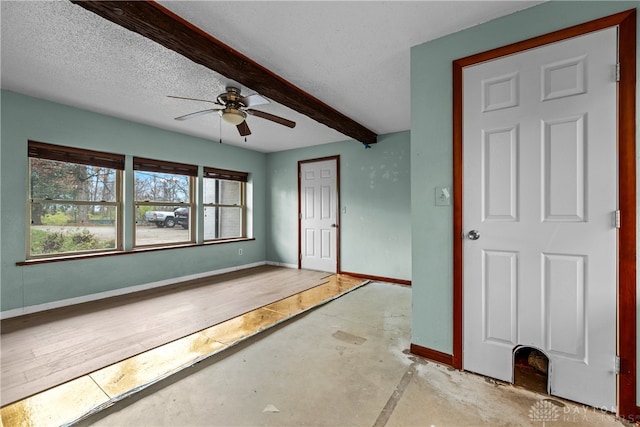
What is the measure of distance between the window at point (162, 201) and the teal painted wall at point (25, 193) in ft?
Result: 0.62

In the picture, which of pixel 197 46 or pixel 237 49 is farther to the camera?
pixel 237 49

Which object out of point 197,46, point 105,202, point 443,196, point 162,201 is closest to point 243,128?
point 197,46

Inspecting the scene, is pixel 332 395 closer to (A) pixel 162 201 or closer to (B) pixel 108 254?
(B) pixel 108 254

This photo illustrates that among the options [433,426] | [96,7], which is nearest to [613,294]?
[433,426]

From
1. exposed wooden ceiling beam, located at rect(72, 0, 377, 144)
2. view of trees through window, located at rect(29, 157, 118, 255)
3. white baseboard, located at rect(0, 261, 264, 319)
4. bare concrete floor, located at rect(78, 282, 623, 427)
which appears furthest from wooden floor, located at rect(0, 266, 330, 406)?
exposed wooden ceiling beam, located at rect(72, 0, 377, 144)

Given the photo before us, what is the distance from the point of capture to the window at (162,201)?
4.17m

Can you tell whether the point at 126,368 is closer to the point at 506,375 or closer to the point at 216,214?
the point at 506,375

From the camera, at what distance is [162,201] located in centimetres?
447

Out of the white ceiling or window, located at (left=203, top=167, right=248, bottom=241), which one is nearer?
the white ceiling

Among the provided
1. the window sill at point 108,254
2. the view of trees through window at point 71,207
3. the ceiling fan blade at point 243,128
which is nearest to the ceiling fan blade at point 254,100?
the ceiling fan blade at point 243,128

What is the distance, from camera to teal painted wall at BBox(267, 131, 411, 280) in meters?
4.47

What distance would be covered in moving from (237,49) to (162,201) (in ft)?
10.4

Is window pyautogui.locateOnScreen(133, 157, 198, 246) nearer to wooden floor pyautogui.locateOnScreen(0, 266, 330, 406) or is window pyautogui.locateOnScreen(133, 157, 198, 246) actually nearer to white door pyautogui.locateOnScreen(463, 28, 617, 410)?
wooden floor pyautogui.locateOnScreen(0, 266, 330, 406)

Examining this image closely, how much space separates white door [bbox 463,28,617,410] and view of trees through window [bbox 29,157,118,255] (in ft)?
14.7
